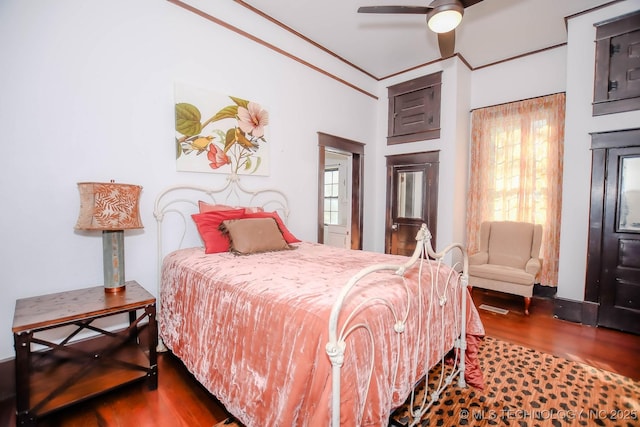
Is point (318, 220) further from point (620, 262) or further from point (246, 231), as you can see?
point (620, 262)

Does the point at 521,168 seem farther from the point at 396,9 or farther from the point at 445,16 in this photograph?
the point at 396,9

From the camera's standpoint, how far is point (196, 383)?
1948 millimetres

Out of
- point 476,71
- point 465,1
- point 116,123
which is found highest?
point 476,71

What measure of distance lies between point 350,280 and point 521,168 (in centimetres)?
404

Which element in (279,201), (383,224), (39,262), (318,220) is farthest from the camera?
(383,224)

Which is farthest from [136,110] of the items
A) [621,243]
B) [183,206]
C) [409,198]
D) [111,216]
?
[621,243]

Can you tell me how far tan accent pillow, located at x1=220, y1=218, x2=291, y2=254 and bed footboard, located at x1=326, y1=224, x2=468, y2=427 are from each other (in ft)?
3.72

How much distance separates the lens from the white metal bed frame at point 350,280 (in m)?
0.95

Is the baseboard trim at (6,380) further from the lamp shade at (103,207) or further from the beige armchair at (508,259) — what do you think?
A: the beige armchair at (508,259)

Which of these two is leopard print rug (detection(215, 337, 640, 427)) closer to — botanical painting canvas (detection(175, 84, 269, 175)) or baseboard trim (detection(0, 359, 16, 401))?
baseboard trim (detection(0, 359, 16, 401))

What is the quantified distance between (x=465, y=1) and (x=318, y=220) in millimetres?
2649

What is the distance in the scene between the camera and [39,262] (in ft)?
6.32

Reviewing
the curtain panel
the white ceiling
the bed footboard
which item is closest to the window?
the white ceiling

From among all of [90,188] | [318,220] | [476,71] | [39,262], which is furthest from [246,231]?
[476,71]
